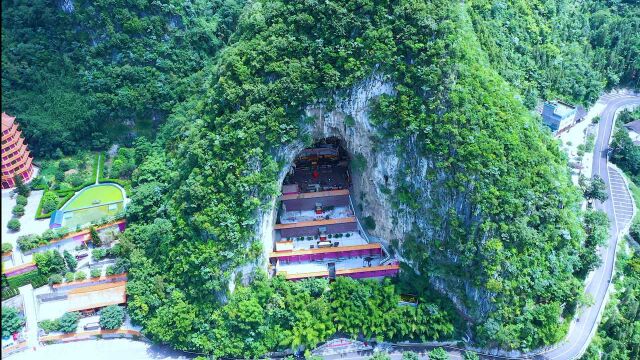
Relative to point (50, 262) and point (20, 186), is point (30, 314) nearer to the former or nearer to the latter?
point (50, 262)

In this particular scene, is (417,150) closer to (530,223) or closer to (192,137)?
(530,223)

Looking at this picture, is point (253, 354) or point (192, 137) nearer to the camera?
point (253, 354)

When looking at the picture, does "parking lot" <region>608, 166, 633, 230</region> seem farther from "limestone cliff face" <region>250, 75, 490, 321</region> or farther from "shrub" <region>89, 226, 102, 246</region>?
"shrub" <region>89, 226, 102, 246</region>

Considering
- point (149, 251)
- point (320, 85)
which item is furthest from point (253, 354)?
point (320, 85)

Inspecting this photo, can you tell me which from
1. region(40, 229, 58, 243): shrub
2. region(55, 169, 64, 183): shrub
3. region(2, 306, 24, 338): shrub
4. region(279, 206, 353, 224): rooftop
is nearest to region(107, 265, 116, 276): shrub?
region(40, 229, 58, 243): shrub

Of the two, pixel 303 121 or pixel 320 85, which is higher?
pixel 320 85

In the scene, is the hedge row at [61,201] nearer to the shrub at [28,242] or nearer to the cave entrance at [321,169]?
the shrub at [28,242]
